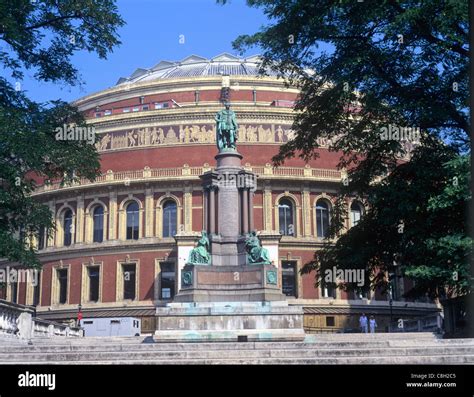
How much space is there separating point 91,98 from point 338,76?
47040mm

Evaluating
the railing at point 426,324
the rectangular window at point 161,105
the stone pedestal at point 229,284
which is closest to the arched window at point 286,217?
the rectangular window at point 161,105

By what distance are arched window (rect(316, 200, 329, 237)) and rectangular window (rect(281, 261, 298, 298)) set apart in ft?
12.4

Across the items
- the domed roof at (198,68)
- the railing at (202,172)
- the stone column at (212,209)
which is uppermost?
the domed roof at (198,68)

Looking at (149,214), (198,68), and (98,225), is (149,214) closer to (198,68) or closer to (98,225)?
(98,225)

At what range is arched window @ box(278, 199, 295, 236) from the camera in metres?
50.3

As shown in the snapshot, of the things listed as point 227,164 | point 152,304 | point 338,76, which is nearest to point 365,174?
point 338,76

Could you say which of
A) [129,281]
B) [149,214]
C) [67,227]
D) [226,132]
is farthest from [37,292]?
[226,132]

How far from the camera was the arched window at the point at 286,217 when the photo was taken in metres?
50.3

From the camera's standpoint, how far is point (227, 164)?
25.4 m

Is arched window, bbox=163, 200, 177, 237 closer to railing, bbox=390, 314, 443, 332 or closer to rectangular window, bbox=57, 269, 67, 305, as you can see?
rectangular window, bbox=57, 269, 67, 305

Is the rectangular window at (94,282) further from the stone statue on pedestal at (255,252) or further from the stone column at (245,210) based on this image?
the stone statue on pedestal at (255,252)

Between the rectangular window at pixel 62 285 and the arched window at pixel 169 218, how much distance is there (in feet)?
31.2

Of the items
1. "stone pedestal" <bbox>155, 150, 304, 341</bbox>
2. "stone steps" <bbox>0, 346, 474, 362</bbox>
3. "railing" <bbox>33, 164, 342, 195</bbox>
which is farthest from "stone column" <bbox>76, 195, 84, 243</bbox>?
"stone steps" <bbox>0, 346, 474, 362</bbox>

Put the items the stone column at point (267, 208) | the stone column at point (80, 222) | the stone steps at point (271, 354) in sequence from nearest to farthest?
the stone steps at point (271, 354), the stone column at point (267, 208), the stone column at point (80, 222)
